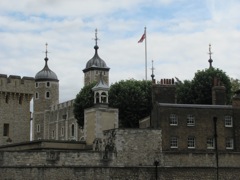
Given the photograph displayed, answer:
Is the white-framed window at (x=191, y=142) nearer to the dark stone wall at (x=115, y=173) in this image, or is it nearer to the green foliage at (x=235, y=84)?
the dark stone wall at (x=115, y=173)

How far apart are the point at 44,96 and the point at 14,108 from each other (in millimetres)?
42149

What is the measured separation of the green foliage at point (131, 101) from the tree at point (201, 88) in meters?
3.79

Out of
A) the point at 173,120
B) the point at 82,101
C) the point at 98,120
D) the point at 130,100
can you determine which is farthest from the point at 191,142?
the point at 82,101

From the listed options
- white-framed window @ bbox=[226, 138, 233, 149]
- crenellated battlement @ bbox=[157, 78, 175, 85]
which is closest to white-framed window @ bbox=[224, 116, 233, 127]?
white-framed window @ bbox=[226, 138, 233, 149]

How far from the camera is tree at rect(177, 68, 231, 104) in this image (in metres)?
60.0

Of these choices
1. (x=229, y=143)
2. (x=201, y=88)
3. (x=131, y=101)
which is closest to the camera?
(x=229, y=143)

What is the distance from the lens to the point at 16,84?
5844cm

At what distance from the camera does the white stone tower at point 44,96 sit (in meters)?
100

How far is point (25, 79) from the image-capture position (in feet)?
195

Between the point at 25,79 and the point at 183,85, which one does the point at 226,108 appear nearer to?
the point at 183,85

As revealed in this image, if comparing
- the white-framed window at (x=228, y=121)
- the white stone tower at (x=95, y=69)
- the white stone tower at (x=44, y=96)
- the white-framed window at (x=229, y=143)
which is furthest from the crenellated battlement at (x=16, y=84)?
the white stone tower at (x=44, y=96)

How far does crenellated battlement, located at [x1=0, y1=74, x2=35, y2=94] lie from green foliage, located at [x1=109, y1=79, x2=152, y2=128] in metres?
9.23

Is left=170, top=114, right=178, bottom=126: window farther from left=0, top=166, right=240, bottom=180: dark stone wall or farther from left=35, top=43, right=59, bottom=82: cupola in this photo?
left=35, top=43, right=59, bottom=82: cupola

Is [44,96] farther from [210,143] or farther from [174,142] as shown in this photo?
[210,143]
